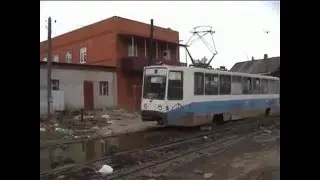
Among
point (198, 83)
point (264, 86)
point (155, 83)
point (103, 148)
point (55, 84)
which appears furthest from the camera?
point (55, 84)

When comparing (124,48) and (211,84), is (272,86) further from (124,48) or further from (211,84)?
(124,48)

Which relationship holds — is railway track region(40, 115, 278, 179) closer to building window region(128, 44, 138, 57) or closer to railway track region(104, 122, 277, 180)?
railway track region(104, 122, 277, 180)

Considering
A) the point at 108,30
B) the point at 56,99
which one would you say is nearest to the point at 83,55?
the point at 108,30

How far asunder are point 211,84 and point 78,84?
1530cm

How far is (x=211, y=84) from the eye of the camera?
1862 cm

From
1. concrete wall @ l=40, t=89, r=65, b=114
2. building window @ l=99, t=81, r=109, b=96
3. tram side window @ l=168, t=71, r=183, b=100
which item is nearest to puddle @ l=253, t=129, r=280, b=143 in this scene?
tram side window @ l=168, t=71, r=183, b=100

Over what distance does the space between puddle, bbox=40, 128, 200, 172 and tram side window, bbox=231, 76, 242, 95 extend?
12.0 feet

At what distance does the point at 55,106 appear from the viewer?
2828cm

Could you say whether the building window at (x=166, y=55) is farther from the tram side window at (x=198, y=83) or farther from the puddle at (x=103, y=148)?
the tram side window at (x=198, y=83)

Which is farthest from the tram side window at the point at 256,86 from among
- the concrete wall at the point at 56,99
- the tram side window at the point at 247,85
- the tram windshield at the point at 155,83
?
the concrete wall at the point at 56,99

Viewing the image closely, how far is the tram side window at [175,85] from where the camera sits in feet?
55.6
